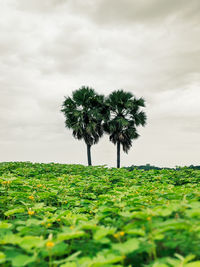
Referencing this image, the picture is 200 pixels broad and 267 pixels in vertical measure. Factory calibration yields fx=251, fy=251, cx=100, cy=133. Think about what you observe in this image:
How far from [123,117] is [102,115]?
6.84 feet

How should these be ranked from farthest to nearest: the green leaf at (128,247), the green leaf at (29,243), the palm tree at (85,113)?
the palm tree at (85,113) → the green leaf at (29,243) → the green leaf at (128,247)

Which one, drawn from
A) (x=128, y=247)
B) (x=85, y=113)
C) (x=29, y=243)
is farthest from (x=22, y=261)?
(x=85, y=113)

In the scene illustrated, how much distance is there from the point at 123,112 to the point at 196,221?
22898mm

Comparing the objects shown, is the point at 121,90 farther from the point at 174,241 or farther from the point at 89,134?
the point at 174,241

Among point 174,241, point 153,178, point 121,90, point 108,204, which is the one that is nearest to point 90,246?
point 174,241

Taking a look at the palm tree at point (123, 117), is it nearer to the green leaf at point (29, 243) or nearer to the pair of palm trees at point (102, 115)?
the pair of palm trees at point (102, 115)

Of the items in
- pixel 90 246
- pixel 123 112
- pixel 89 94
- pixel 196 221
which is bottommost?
pixel 90 246

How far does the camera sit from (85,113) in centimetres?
2406

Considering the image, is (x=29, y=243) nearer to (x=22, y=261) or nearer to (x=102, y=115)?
(x=22, y=261)

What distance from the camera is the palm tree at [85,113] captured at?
78.1 ft

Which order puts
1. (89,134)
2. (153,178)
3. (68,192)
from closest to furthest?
(68,192)
(153,178)
(89,134)

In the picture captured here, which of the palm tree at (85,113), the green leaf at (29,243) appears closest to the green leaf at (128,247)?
the green leaf at (29,243)

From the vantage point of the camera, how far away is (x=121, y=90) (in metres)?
24.6

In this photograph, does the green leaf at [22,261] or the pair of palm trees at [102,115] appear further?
the pair of palm trees at [102,115]
